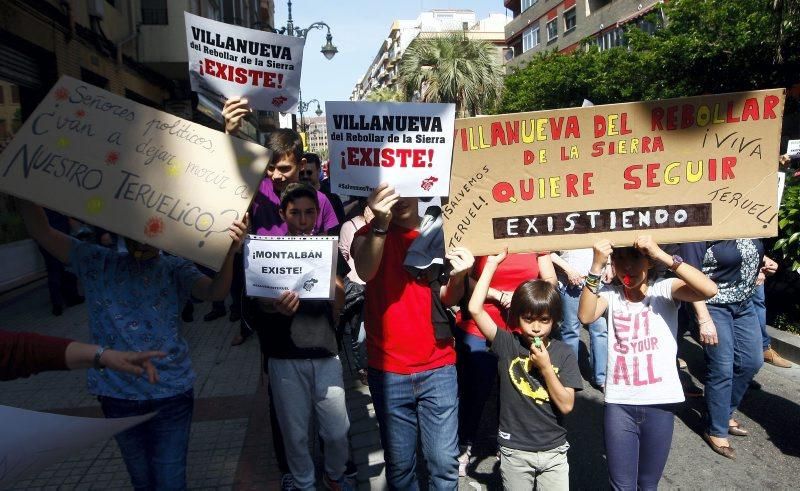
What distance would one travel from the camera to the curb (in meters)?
5.76

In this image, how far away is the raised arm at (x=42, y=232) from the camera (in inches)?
106

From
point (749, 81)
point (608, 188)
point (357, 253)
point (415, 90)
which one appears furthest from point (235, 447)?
point (415, 90)

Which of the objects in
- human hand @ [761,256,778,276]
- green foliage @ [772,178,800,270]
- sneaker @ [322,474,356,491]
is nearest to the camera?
sneaker @ [322,474,356,491]

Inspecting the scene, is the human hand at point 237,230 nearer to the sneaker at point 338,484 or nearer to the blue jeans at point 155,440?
the blue jeans at point 155,440

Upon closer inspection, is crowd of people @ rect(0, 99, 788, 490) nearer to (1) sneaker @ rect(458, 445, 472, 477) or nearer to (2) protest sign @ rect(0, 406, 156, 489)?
(1) sneaker @ rect(458, 445, 472, 477)

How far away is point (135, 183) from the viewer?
261cm

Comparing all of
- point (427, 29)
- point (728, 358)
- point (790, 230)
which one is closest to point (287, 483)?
point (728, 358)

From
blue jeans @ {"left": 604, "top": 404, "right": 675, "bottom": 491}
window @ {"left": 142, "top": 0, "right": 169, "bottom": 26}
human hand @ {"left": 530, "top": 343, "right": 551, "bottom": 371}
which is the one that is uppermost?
window @ {"left": 142, "top": 0, "right": 169, "bottom": 26}

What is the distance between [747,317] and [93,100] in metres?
4.23

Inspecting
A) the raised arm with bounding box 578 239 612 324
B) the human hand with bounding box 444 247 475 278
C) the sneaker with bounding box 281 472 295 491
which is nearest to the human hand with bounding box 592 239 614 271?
the raised arm with bounding box 578 239 612 324

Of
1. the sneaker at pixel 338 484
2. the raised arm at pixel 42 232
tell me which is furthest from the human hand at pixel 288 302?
the sneaker at pixel 338 484

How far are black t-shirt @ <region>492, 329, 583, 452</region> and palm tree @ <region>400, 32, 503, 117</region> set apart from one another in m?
22.4

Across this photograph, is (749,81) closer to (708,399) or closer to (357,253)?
(708,399)

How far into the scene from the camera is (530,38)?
1731 inches
